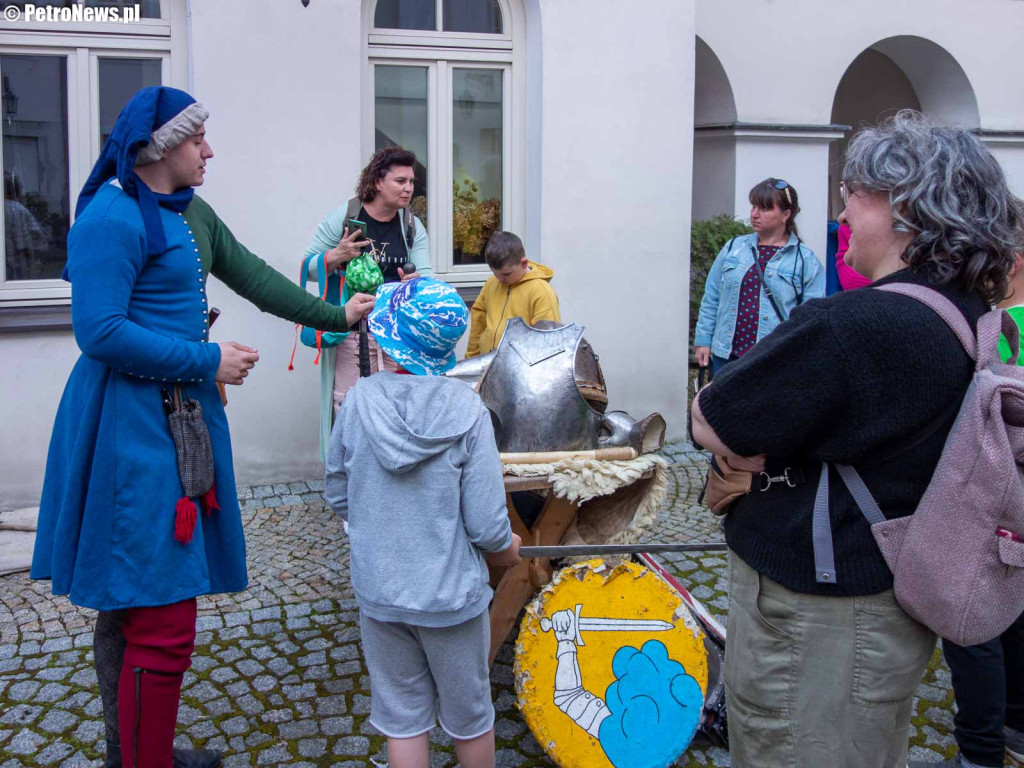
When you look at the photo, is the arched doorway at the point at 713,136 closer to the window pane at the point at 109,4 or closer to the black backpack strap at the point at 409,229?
the black backpack strap at the point at 409,229

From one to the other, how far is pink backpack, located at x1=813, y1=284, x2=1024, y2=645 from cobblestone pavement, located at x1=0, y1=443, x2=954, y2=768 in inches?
59.7

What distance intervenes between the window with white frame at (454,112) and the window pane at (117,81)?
130 cm

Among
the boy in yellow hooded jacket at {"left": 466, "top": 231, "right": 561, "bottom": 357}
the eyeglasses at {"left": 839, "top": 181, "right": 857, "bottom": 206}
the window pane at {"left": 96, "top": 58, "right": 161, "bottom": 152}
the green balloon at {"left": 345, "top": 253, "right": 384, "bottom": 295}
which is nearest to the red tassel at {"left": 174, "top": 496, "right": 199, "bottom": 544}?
the green balloon at {"left": 345, "top": 253, "right": 384, "bottom": 295}

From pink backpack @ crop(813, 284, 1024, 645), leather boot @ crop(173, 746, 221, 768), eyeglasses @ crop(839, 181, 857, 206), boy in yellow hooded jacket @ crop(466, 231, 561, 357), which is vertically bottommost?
leather boot @ crop(173, 746, 221, 768)

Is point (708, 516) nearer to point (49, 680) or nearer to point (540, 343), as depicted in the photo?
point (540, 343)

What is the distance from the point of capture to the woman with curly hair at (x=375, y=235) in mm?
4723

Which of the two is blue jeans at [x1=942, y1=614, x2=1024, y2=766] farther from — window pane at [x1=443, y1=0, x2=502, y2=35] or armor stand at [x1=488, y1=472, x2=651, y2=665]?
window pane at [x1=443, y1=0, x2=502, y2=35]

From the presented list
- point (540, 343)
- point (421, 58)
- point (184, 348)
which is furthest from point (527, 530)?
point (421, 58)

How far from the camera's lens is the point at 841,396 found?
1.72 metres

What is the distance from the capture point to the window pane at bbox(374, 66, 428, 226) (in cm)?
638

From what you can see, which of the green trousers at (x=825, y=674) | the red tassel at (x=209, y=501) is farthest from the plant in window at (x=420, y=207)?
the green trousers at (x=825, y=674)

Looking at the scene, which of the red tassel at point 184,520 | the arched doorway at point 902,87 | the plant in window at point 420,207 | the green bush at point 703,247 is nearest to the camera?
the red tassel at point 184,520

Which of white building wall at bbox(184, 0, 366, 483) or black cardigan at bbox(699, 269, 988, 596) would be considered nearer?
black cardigan at bbox(699, 269, 988, 596)

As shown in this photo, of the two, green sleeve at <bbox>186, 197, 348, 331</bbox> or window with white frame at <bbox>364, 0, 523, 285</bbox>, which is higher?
window with white frame at <bbox>364, 0, 523, 285</bbox>
